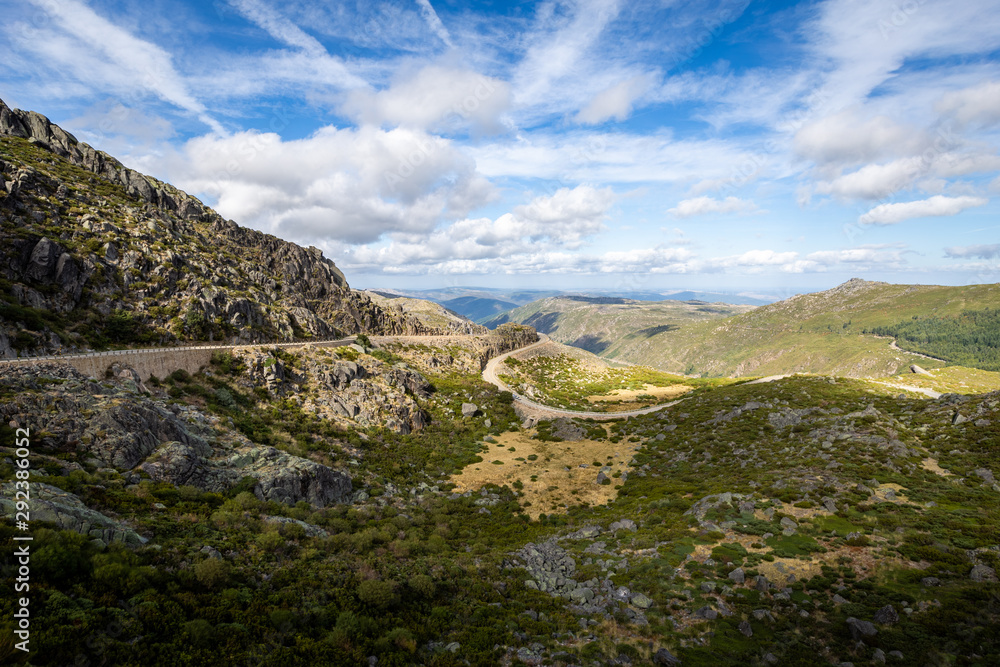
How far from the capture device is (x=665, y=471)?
147 ft

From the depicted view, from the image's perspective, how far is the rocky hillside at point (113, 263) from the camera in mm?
45875

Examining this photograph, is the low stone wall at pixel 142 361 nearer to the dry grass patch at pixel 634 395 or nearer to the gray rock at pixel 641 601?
the gray rock at pixel 641 601

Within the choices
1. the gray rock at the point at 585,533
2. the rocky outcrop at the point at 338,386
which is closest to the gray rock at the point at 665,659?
the gray rock at the point at 585,533

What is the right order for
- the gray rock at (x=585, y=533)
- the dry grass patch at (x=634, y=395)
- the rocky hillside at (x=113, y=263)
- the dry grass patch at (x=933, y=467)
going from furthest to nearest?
1. the dry grass patch at (x=634, y=395)
2. the rocky hillside at (x=113, y=263)
3. the gray rock at (x=585, y=533)
4. the dry grass patch at (x=933, y=467)

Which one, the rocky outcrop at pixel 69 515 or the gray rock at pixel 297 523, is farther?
the gray rock at pixel 297 523

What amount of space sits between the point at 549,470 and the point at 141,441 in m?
41.3

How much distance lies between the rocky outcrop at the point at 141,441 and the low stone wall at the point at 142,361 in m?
2.78

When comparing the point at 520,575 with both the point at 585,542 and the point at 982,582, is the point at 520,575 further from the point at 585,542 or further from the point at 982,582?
the point at 982,582

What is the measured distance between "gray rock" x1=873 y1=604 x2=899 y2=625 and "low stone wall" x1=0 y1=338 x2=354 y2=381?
5278cm

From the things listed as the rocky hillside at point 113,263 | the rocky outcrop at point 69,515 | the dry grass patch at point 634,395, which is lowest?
the dry grass patch at point 634,395

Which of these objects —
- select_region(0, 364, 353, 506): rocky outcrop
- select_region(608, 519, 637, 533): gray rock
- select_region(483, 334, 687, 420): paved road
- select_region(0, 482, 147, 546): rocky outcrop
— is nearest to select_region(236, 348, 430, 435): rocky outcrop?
select_region(0, 364, 353, 506): rocky outcrop

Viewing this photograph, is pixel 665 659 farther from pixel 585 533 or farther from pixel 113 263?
pixel 113 263

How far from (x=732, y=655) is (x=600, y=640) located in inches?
220

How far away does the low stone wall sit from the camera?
104 ft
